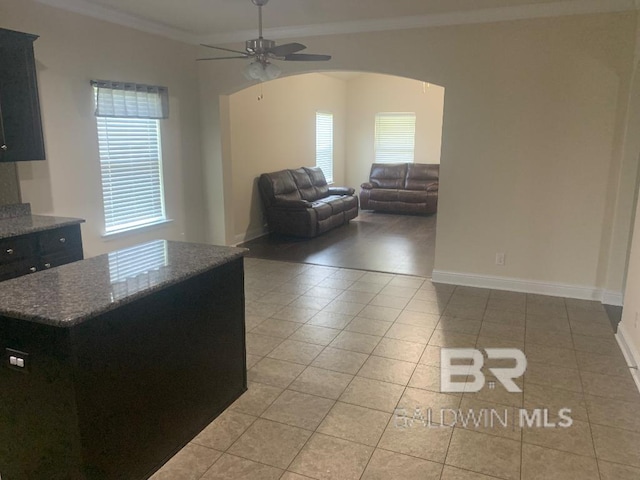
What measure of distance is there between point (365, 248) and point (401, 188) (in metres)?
3.53

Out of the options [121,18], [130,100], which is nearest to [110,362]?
[130,100]

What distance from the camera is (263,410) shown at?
2.77m

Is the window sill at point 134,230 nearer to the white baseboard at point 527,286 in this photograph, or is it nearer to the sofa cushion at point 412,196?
the white baseboard at point 527,286

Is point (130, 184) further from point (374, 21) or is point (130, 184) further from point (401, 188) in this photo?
point (401, 188)

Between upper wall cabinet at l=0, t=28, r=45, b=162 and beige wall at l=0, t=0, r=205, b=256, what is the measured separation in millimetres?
396

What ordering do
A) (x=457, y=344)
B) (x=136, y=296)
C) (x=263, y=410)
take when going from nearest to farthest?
(x=136, y=296), (x=263, y=410), (x=457, y=344)

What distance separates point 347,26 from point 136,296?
4.09 meters

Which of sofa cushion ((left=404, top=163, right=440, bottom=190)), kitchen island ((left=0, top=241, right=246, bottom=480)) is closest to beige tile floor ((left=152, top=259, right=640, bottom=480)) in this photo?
kitchen island ((left=0, top=241, right=246, bottom=480))

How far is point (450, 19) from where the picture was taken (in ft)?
15.3

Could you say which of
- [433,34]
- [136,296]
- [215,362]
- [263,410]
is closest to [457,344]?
[263,410]

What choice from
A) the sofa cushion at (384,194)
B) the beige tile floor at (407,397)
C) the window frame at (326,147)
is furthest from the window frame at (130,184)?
the sofa cushion at (384,194)

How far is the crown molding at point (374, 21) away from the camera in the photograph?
4.19m

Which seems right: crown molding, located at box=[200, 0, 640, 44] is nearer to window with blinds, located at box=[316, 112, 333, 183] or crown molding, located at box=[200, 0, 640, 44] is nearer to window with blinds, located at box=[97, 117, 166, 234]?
window with blinds, located at box=[97, 117, 166, 234]

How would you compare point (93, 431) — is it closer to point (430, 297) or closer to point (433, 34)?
point (430, 297)
